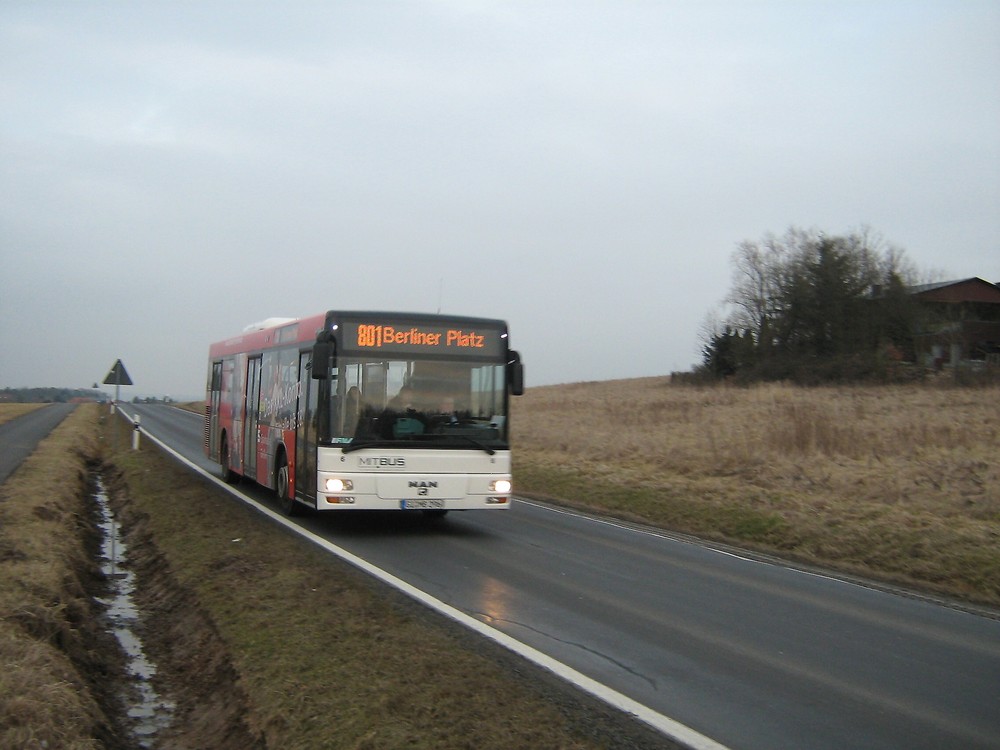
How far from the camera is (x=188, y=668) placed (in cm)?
729

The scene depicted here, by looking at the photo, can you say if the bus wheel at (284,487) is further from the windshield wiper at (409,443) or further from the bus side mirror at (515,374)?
the bus side mirror at (515,374)

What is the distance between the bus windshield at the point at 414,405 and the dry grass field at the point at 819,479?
14.0ft

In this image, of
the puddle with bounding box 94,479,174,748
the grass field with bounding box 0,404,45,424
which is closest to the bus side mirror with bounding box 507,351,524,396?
the puddle with bounding box 94,479,174,748

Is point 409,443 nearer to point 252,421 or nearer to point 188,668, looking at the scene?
point 188,668

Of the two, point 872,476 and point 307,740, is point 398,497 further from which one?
point 872,476

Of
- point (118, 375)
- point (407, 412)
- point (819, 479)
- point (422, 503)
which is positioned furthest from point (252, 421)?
point (118, 375)

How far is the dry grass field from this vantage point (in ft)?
38.6

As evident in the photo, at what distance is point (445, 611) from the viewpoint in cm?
793

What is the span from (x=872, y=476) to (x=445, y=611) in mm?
10987

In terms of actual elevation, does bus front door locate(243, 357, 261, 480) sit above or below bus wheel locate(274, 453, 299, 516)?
above

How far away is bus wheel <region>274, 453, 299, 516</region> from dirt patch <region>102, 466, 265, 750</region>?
2809mm

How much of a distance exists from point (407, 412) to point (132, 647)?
15.5 feet

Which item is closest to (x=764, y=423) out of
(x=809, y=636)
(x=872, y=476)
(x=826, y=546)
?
(x=872, y=476)

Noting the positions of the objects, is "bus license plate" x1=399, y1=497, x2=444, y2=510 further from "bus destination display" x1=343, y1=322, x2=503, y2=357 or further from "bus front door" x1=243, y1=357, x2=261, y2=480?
"bus front door" x1=243, y1=357, x2=261, y2=480
